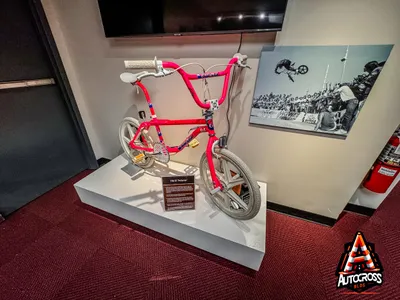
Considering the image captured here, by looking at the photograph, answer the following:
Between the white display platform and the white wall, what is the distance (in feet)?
1.15

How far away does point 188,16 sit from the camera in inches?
41.4

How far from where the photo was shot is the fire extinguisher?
1.20 meters

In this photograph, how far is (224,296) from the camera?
105 cm

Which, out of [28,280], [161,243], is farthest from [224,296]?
[28,280]

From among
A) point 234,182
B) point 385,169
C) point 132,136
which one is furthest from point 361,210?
point 132,136

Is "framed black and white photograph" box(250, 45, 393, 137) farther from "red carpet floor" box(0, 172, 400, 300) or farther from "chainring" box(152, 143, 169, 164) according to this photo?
"red carpet floor" box(0, 172, 400, 300)

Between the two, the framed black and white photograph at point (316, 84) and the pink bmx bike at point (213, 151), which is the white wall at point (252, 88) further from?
the pink bmx bike at point (213, 151)

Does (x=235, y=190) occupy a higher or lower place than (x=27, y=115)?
lower

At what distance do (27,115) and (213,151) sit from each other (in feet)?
5.56

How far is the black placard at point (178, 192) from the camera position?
3.97 ft

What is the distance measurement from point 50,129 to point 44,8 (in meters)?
1.02

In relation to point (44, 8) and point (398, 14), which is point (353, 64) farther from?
point (44, 8)

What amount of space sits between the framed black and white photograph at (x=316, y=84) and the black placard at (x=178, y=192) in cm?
72

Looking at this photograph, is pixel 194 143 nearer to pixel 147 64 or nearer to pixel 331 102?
pixel 147 64
